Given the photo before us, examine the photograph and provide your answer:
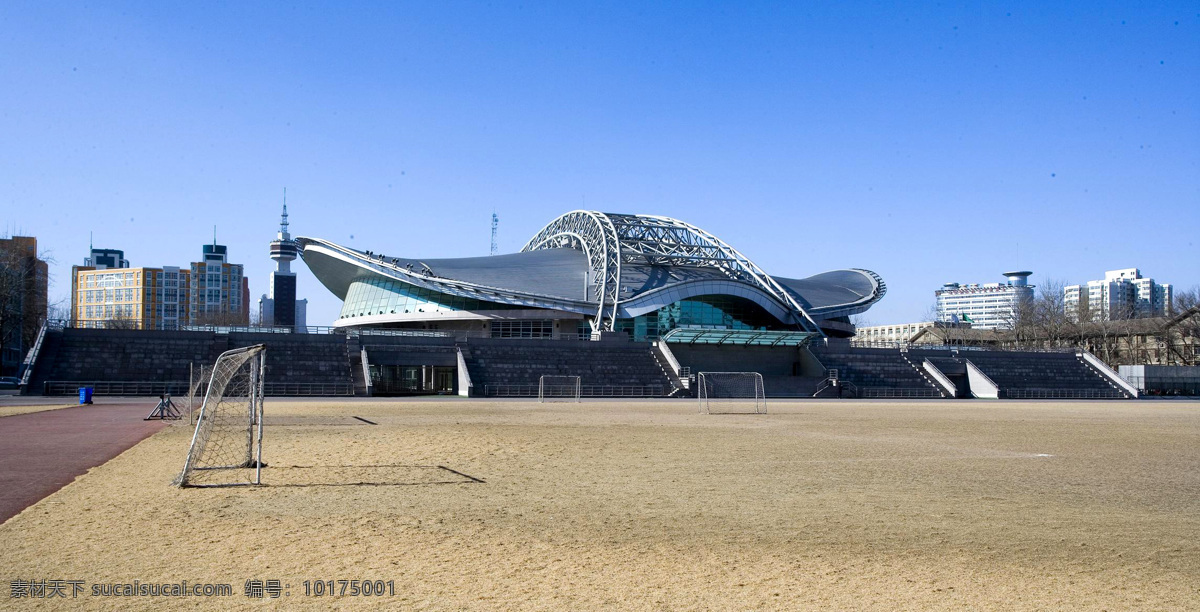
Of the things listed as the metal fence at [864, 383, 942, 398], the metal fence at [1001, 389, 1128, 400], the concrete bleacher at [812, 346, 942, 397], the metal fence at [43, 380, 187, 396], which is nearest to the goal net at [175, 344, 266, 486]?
the metal fence at [43, 380, 187, 396]

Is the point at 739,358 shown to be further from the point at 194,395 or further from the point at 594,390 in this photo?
the point at 194,395

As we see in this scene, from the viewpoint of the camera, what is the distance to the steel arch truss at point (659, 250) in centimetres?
8894

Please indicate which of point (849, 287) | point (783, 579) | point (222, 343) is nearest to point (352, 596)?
point (783, 579)

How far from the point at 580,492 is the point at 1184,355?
120197mm

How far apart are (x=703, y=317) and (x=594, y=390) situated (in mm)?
29374

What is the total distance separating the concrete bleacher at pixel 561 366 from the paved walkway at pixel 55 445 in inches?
1115

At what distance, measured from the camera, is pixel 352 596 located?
859cm

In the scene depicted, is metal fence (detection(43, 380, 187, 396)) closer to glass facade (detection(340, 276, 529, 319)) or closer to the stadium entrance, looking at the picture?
the stadium entrance

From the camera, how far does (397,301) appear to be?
290 feet

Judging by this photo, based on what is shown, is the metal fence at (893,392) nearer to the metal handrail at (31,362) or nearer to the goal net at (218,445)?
the metal handrail at (31,362)

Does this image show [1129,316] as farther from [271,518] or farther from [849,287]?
[271,518]

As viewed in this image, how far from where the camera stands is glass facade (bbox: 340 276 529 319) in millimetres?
86250

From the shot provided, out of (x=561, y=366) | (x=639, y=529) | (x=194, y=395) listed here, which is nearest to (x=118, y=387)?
(x=194, y=395)

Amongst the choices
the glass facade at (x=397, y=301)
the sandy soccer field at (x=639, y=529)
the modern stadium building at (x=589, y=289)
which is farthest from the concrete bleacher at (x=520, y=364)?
the sandy soccer field at (x=639, y=529)
